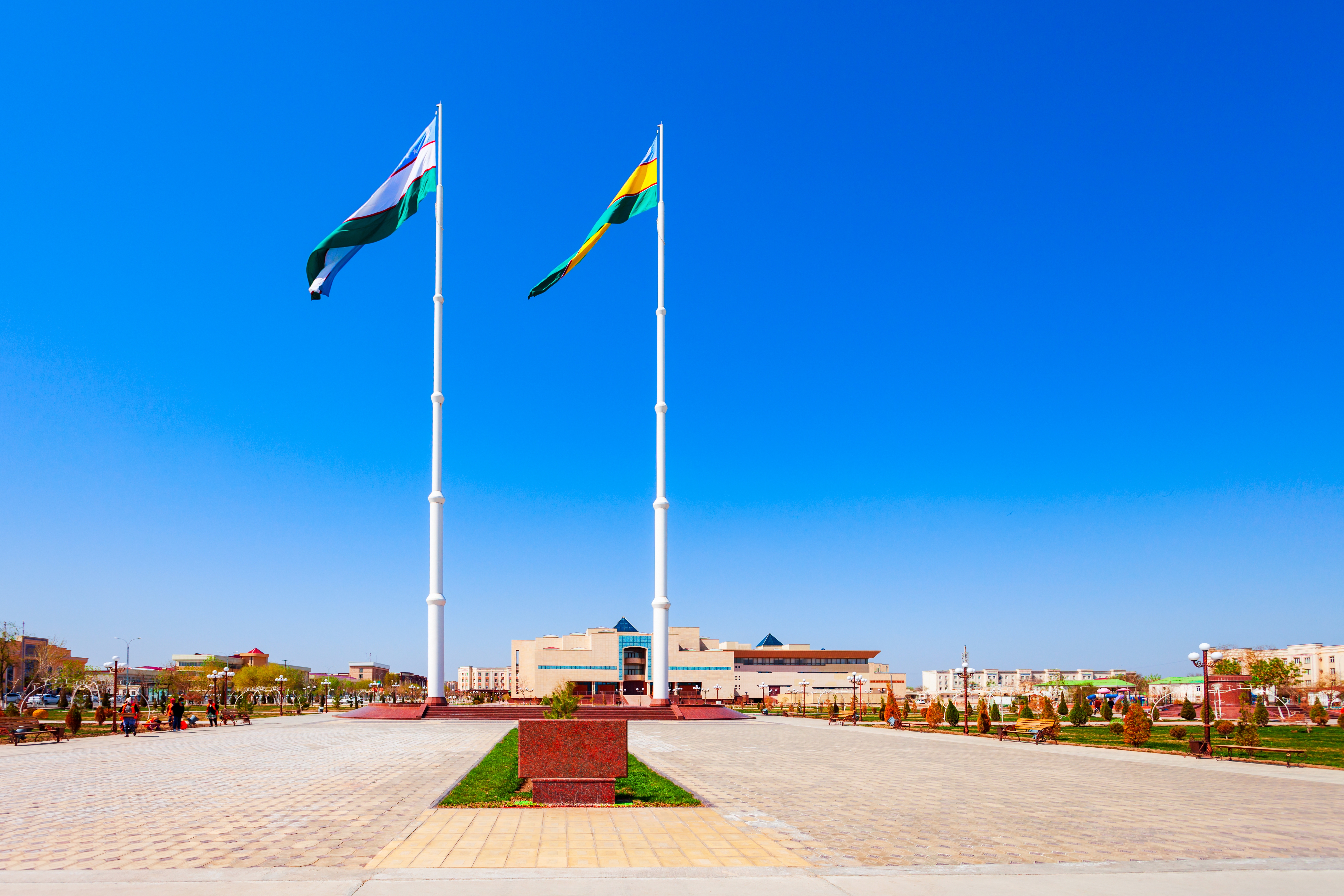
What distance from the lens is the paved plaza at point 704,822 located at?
28.0 ft

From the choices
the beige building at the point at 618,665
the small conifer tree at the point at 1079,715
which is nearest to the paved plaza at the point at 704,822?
the small conifer tree at the point at 1079,715

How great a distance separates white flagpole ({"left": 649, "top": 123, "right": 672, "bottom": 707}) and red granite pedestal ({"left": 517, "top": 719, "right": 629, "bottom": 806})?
1070 inches

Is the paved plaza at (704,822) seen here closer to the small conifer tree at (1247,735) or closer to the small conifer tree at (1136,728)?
the small conifer tree at (1247,735)

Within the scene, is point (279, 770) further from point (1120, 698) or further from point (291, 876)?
point (1120, 698)

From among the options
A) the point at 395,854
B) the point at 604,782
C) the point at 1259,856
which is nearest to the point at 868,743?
the point at 604,782

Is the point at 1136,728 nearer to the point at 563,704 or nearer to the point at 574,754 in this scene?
the point at 563,704

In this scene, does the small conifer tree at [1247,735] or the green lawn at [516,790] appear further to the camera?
the small conifer tree at [1247,735]

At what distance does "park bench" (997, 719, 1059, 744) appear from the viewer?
29.6m

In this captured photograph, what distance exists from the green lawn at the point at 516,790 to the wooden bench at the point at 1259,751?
13.9 meters

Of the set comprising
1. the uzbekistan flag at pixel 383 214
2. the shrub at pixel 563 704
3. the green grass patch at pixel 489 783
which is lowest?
the green grass patch at pixel 489 783

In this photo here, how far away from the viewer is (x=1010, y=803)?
13383 millimetres

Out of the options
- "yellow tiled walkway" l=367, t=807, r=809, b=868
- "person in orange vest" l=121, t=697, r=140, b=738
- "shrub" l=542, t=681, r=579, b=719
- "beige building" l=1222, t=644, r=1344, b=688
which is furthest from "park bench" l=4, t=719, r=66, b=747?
"beige building" l=1222, t=644, r=1344, b=688

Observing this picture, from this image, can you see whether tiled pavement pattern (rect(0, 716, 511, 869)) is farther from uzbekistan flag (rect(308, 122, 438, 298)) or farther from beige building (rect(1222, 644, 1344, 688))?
beige building (rect(1222, 644, 1344, 688))

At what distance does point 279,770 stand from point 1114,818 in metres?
14.8
